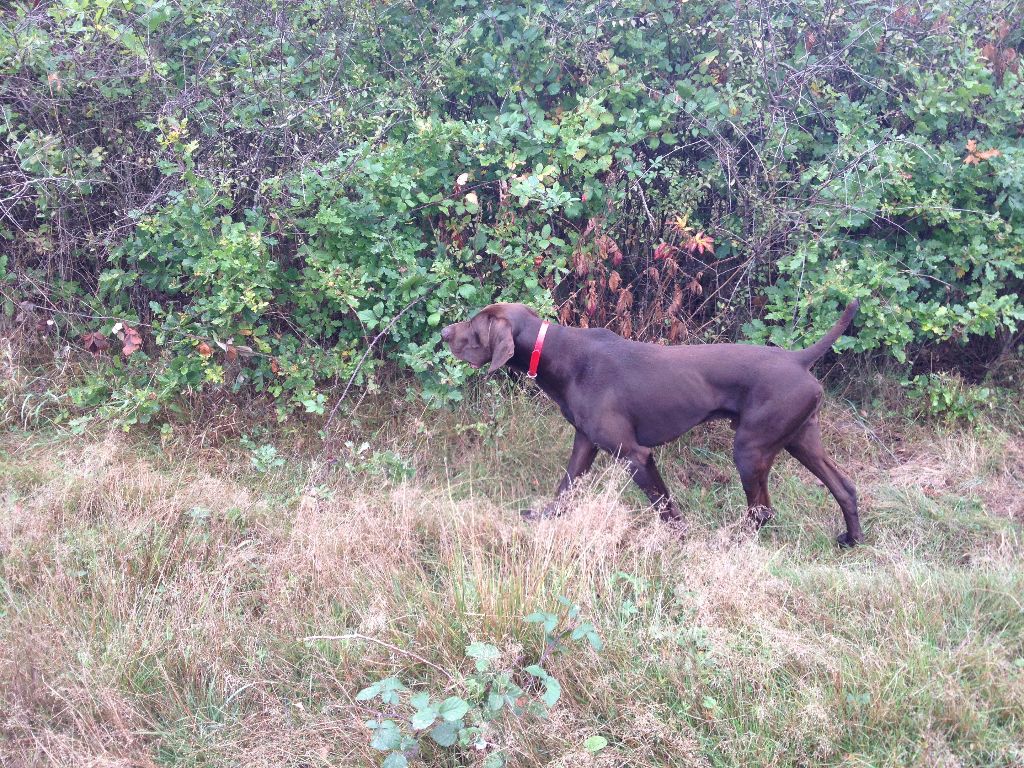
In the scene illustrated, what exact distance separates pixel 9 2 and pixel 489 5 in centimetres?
328

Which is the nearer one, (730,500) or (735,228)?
(730,500)

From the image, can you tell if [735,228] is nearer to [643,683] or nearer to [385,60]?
[385,60]

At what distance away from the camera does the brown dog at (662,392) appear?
4.40 m

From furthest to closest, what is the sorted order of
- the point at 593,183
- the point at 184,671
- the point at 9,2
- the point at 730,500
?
the point at 9,2 → the point at 593,183 → the point at 730,500 → the point at 184,671

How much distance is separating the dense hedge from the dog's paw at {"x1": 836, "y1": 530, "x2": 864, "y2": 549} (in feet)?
4.79

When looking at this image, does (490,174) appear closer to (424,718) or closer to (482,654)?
(482,654)

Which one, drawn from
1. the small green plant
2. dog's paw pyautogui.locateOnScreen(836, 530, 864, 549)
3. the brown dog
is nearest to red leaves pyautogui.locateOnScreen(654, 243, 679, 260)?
the brown dog

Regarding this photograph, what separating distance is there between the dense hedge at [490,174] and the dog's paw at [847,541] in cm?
146

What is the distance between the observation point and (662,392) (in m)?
4.53

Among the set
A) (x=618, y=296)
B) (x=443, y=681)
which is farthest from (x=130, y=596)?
(x=618, y=296)

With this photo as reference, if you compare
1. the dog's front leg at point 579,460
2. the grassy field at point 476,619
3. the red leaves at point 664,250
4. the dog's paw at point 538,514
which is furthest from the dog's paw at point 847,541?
the red leaves at point 664,250

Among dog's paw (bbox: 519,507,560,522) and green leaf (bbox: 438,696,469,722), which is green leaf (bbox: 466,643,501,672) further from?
dog's paw (bbox: 519,507,560,522)

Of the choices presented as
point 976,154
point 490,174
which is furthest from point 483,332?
point 976,154

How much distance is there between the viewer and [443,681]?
309 centimetres
